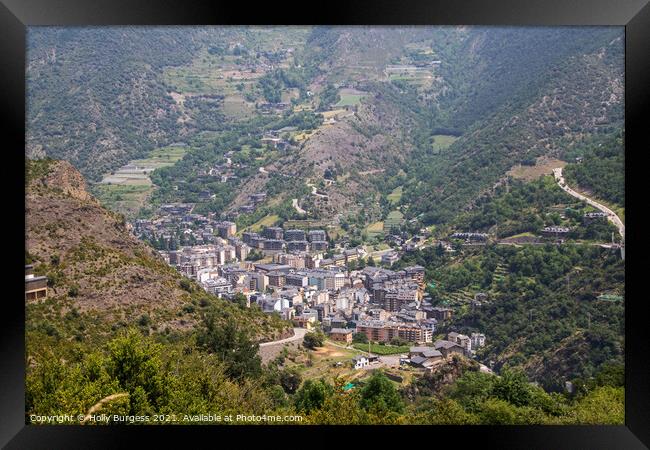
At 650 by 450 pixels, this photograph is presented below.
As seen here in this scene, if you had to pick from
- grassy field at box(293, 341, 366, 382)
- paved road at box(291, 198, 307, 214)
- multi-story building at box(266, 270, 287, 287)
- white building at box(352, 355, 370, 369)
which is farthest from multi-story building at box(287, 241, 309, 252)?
white building at box(352, 355, 370, 369)

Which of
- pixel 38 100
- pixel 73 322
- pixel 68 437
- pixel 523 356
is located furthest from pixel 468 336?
pixel 38 100

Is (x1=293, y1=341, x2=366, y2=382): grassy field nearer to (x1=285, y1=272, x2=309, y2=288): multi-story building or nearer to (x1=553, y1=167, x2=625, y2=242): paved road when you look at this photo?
(x1=285, y1=272, x2=309, y2=288): multi-story building

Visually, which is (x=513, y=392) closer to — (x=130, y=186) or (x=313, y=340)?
(x=313, y=340)

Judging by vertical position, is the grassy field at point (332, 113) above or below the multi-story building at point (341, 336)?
above

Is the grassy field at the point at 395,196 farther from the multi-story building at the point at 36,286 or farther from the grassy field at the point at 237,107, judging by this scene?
the multi-story building at the point at 36,286

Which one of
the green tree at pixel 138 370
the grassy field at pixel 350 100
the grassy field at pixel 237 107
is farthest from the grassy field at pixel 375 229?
the green tree at pixel 138 370

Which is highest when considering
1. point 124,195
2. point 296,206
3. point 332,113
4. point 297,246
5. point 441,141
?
point 332,113

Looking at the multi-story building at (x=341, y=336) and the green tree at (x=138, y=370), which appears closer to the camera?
the green tree at (x=138, y=370)
